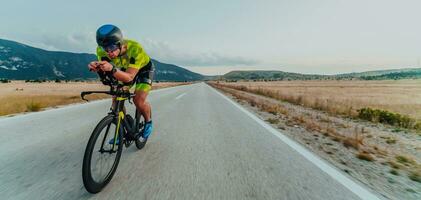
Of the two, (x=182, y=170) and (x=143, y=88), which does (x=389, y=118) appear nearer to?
(x=182, y=170)

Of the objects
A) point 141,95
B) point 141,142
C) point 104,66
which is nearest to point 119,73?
point 104,66

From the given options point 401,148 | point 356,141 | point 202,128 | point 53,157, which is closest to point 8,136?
point 53,157

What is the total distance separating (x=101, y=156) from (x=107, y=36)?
1.37m

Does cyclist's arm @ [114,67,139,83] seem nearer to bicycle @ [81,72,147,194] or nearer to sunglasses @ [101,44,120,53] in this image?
bicycle @ [81,72,147,194]

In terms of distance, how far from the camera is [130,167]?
12.1 feet

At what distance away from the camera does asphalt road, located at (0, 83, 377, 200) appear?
286cm

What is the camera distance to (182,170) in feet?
11.9

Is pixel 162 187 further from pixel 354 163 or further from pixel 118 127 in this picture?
pixel 354 163

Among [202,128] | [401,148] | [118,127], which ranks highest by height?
[118,127]

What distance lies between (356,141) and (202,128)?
11.7 ft

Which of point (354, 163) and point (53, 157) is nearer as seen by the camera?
point (53, 157)

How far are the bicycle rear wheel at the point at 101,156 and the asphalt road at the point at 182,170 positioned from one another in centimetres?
13

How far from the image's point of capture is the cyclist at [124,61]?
299 centimetres

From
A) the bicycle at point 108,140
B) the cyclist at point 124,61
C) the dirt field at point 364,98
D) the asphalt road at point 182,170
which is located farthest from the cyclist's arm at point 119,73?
the dirt field at point 364,98
